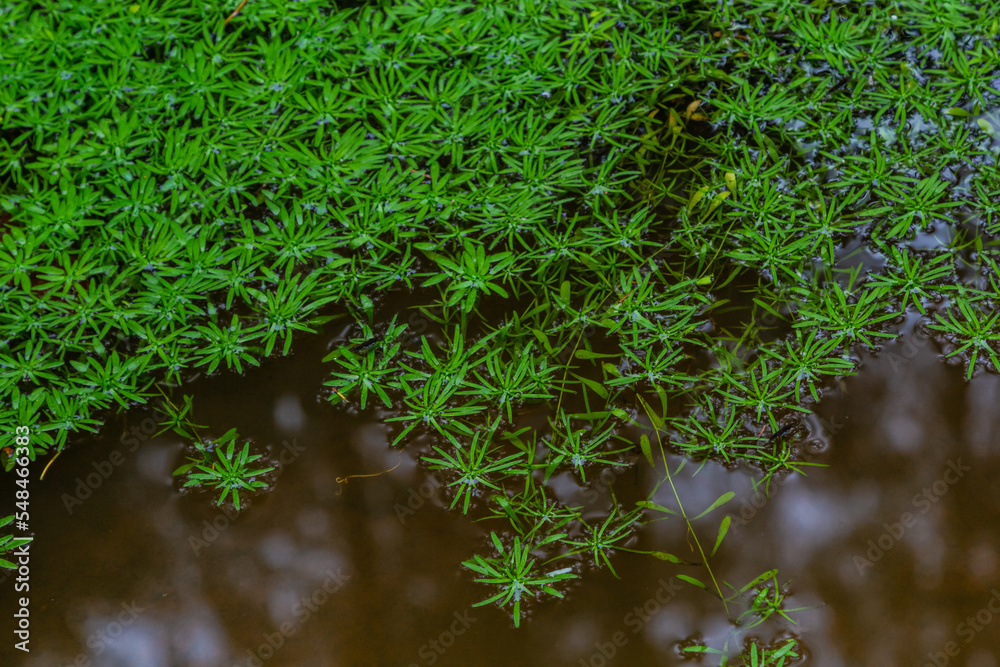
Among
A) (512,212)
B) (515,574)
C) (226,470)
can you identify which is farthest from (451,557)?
(512,212)

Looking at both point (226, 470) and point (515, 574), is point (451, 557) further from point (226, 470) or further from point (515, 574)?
point (226, 470)

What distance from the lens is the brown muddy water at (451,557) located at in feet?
7.72

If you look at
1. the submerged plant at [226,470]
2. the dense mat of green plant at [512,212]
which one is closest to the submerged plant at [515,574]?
the dense mat of green plant at [512,212]

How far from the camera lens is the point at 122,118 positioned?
2.96 meters

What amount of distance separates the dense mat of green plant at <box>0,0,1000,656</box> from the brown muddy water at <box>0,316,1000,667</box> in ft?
0.39

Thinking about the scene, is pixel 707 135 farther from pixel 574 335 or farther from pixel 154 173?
pixel 154 173

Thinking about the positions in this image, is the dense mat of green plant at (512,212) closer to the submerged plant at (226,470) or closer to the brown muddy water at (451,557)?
the brown muddy water at (451,557)

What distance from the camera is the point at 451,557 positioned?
8.11 ft

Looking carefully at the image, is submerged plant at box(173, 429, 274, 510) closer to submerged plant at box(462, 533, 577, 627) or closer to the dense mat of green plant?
the dense mat of green plant

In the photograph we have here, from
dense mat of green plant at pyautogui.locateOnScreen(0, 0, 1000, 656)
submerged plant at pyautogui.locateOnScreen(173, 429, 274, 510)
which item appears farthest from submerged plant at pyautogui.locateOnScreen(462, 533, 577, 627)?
submerged plant at pyautogui.locateOnScreen(173, 429, 274, 510)

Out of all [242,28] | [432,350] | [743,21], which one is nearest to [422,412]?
[432,350]

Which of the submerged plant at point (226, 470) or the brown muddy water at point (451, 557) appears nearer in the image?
the brown muddy water at point (451, 557)

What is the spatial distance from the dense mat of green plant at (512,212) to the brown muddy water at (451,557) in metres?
0.12

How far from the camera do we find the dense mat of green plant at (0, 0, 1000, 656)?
262 centimetres
